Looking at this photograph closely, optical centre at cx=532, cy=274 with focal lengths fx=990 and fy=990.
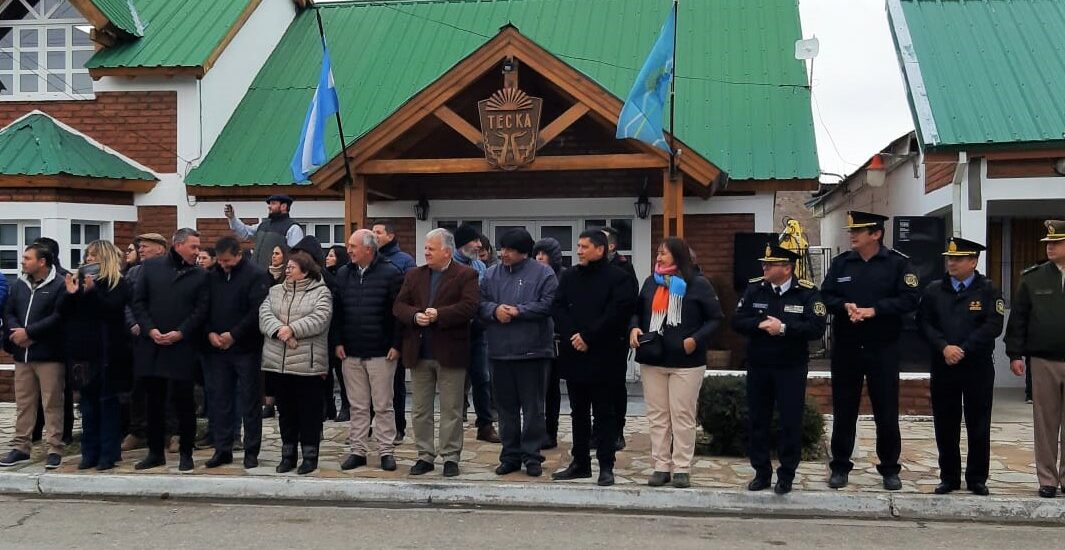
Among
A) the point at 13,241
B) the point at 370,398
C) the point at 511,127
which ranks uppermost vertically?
the point at 511,127

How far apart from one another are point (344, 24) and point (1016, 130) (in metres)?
10.2

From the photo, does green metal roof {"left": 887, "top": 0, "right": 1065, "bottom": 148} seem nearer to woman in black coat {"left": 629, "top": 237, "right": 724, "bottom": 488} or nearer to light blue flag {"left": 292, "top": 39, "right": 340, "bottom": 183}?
woman in black coat {"left": 629, "top": 237, "right": 724, "bottom": 488}

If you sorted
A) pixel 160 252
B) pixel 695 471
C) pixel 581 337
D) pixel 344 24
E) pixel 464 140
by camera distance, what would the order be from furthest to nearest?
pixel 344 24
pixel 464 140
pixel 160 252
pixel 695 471
pixel 581 337

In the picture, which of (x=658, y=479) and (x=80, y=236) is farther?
(x=80, y=236)

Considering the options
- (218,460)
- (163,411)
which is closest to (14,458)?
(163,411)

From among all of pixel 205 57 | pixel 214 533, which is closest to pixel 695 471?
pixel 214 533

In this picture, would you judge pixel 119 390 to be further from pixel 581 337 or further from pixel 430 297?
pixel 581 337

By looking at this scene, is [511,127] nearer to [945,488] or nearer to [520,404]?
[520,404]

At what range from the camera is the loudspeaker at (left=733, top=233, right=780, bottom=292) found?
11734mm

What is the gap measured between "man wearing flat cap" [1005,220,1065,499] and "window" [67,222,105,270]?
425 inches

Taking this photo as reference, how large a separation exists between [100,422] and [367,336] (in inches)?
88.9

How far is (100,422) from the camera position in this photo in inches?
306

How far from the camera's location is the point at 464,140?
12227mm

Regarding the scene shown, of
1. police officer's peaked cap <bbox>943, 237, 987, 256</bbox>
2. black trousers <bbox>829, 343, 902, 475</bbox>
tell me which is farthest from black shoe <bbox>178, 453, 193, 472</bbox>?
police officer's peaked cap <bbox>943, 237, 987, 256</bbox>
